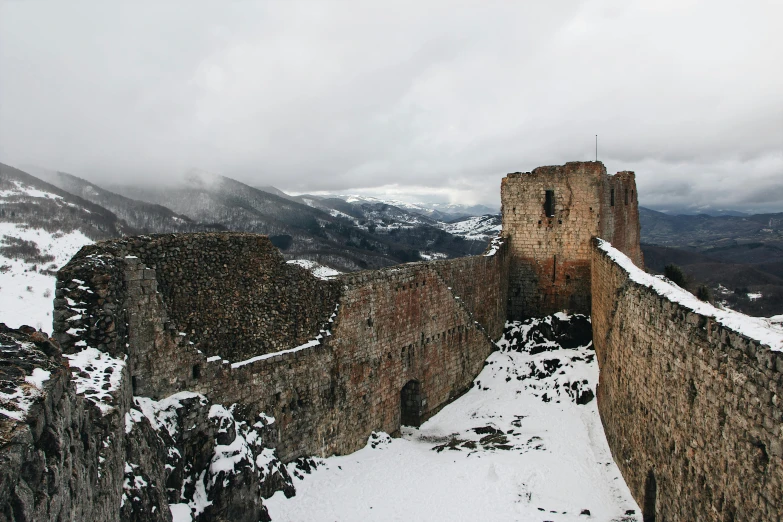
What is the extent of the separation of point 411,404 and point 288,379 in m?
6.31

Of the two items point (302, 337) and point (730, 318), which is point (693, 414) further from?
point (302, 337)

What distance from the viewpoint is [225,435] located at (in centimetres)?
1097

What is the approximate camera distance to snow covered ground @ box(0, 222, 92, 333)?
30.6 m

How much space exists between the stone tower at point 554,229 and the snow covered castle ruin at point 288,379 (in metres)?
2.29

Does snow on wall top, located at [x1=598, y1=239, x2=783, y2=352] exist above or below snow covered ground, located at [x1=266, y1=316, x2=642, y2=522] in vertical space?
above

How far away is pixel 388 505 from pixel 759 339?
884 centimetres

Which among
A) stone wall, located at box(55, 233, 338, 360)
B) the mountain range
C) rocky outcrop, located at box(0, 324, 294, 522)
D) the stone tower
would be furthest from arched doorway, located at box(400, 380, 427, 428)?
the mountain range

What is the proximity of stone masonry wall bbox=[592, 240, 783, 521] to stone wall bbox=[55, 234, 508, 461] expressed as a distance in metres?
6.69

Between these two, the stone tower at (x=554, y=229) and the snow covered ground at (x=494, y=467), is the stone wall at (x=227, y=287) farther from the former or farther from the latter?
the stone tower at (x=554, y=229)

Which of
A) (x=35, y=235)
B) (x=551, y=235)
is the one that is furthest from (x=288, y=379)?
(x=35, y=235)

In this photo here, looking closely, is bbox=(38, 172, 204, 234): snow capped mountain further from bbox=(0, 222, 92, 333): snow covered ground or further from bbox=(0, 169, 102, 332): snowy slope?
bbox=(0, 222, 92, 333): snow covered ground

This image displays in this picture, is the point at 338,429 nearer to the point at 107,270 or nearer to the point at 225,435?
the point at 225,435

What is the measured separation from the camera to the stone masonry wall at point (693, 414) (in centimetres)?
583

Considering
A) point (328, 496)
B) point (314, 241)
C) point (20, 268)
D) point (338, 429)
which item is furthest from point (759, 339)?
point (314, 241)
